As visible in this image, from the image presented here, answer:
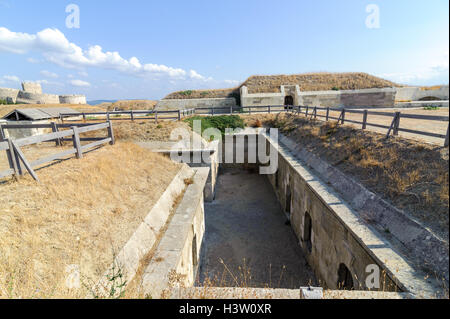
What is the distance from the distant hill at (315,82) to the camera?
30391mm

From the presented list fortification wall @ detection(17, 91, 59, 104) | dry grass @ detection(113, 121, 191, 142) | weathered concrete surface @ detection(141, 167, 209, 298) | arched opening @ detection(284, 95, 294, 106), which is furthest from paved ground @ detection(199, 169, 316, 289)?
fortification wall @ detection(17, 91, 59, 104)

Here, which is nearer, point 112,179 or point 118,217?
point 118,217

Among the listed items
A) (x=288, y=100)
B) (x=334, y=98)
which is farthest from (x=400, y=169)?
(x=288, y=100)

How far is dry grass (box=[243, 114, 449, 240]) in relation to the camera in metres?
4.70

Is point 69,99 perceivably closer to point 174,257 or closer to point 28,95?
point 28,95

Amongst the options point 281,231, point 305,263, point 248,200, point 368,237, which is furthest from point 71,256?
point 248,200

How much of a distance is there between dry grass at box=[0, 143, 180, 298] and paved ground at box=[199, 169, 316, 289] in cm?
291

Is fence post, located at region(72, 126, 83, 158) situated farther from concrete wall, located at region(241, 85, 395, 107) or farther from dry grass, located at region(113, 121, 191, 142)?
concrete wall, located at region(241, 85, 395, 107)

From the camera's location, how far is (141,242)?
4.68m

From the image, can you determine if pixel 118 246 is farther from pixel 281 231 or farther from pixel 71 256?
pixel 281 231

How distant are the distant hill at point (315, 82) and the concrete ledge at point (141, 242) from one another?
2735 centimetres

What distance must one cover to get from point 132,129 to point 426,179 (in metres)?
16.3

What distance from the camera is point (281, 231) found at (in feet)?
36.4

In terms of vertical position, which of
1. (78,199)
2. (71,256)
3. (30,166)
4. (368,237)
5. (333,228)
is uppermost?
(30,166)
